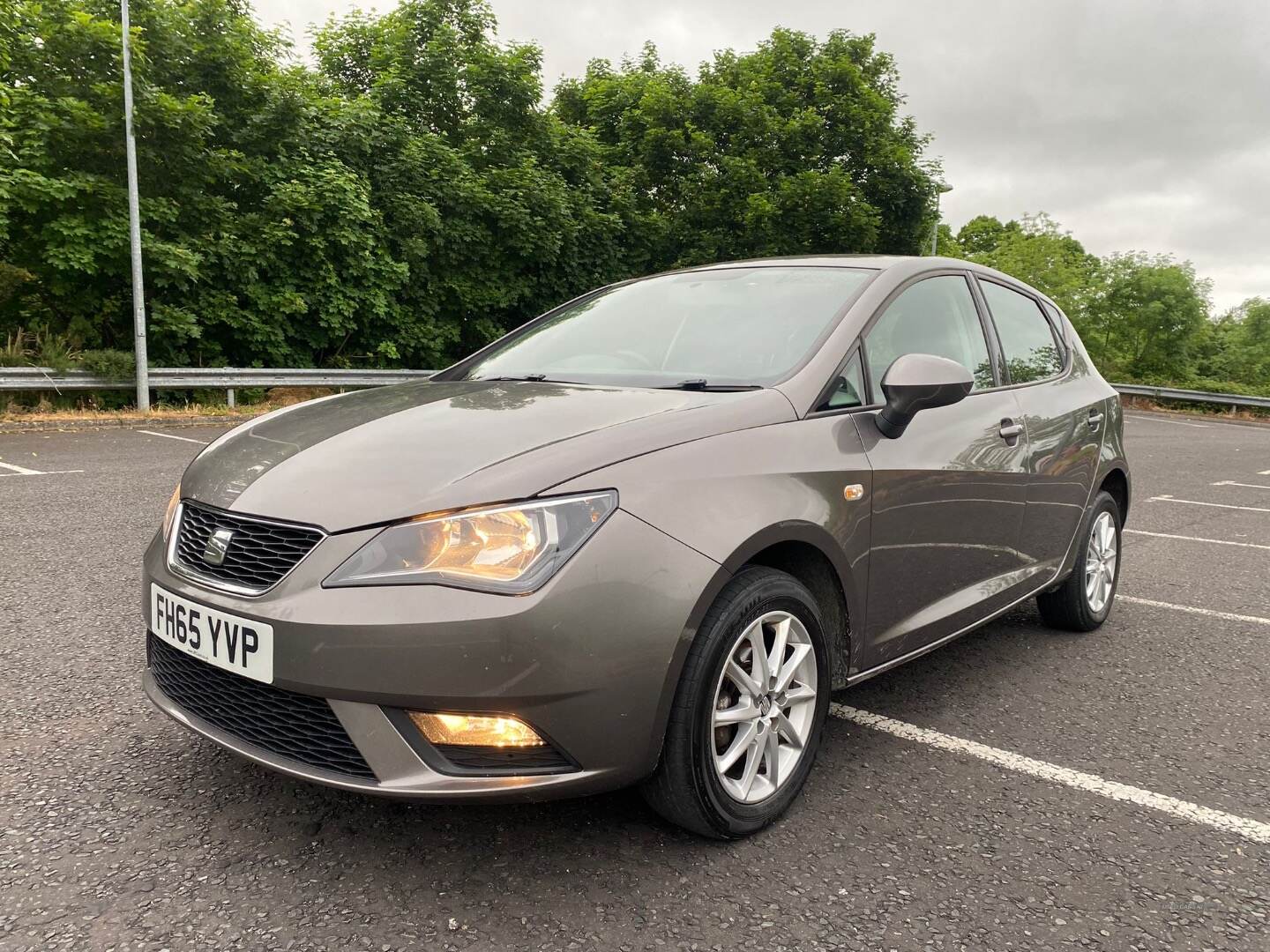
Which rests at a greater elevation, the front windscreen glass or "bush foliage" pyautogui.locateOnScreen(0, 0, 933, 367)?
"bush foliage" pyautogui.locateOnScreen(0, 0, 933, 367)

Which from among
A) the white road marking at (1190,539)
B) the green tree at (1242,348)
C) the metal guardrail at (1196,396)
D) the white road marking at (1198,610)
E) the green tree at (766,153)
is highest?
the green tree at (766,153)

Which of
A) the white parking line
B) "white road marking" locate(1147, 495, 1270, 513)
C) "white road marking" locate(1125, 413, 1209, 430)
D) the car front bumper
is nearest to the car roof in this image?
the car front bumper

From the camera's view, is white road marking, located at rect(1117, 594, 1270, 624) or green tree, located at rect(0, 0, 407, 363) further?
green tree, located at rect(0, 0, 407, 363)

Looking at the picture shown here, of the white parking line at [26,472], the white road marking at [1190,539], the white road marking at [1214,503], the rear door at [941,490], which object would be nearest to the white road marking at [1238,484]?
the white road marking at [1214,503]

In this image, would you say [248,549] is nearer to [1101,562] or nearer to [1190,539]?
[1101,562]

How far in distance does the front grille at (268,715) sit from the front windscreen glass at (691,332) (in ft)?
4.22

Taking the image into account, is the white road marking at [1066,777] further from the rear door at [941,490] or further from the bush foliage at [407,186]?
the bush foliage at [407,186]

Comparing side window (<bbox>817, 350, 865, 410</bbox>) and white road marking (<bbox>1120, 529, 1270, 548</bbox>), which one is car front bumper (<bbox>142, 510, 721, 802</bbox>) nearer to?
side window (<bbox>817, 350, 865, 410</bbox>)

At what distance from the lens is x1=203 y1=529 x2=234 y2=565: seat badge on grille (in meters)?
2.11

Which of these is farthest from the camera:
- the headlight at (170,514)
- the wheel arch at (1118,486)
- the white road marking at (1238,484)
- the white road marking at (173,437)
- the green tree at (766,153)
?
the green tree at (766,153)

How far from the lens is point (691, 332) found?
3.08m

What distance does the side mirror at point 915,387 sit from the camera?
2637mm

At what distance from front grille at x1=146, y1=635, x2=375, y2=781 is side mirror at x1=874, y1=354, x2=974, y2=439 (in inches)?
66.6

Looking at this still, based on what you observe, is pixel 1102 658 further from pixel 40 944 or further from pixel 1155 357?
pixel 1155 357
